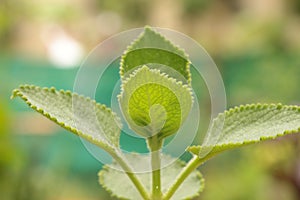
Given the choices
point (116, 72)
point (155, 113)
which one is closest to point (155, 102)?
point (155, 113)

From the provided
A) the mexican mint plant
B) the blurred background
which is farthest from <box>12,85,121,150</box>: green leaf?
the blurred background

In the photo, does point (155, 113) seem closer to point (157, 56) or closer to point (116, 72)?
point (157, 56)

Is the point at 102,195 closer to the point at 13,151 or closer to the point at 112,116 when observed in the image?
the point at 13,151

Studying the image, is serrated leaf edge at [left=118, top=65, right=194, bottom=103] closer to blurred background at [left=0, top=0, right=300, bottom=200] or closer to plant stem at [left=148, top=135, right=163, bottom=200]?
plant stem at [left=148, top=135, right=163, bottom=200]

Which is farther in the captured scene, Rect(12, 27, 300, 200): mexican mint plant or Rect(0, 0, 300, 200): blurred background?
Rect(0, 0, 300, 200): blurred background

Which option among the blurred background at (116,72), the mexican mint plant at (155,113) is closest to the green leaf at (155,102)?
the mexican mint plant at (155,113)
